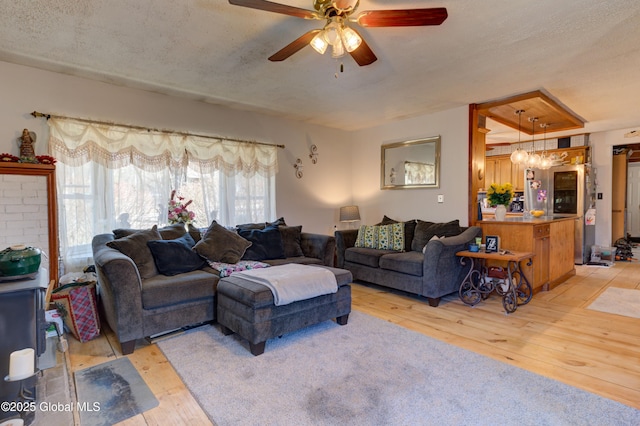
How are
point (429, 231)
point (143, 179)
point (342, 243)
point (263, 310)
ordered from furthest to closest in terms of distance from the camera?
point (342, 243) < point (429, 231) < point (143, 179) < point (263, 310)

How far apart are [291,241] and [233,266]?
3.37 ft

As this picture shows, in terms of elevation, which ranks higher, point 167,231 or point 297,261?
point 167,231

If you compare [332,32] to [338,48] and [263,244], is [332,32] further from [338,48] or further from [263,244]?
[263,244]

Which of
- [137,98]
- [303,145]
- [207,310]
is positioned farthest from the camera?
[303,145]

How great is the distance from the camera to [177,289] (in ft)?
9.11

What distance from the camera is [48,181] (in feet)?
9.96

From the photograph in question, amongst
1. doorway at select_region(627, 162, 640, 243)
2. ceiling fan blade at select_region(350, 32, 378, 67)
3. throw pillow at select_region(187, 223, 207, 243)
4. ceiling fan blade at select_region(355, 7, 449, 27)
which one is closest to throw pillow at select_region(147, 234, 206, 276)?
throw pillow at select_region(187, 223, 207, 243)

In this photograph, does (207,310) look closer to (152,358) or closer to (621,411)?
(152,358)

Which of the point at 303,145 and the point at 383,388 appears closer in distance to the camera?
the point at 383,388

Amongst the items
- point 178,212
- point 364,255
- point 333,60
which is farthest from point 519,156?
point 178,212

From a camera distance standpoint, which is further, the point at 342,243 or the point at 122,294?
the point at 342,243

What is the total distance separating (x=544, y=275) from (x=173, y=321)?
166 inches

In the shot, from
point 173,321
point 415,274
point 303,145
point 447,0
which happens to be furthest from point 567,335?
point 303,145

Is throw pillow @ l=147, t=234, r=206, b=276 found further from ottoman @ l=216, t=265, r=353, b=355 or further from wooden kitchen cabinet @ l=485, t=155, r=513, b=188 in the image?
wooden kitchen cabinet @ l=485, t=155, r=513, b=188
